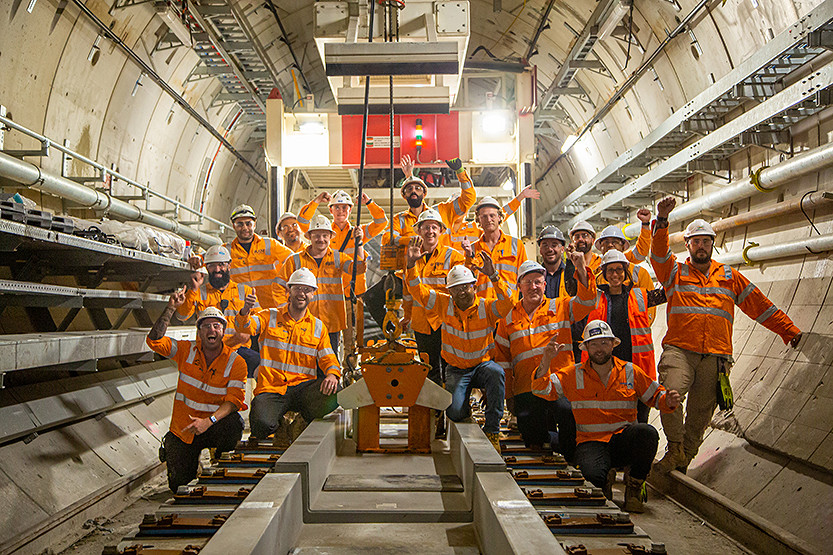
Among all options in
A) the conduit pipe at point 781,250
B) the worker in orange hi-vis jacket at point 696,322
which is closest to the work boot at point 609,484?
the worker in orange hi-vis jacket at point 696,322

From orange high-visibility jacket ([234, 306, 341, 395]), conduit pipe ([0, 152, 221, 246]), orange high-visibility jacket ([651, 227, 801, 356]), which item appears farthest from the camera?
conduit pipe ([0, 152, 221, 246])

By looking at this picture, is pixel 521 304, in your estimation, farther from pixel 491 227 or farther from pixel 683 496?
pixel 683 496

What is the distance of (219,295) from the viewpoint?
6.20m

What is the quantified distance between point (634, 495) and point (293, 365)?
9.05 feet

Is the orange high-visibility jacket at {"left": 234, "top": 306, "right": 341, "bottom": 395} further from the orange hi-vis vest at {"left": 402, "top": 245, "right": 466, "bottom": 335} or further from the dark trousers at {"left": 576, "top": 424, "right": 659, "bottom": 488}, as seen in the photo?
the dark trousers at {"left": 576, "top": 424, "right": 659, "bottom": 488}

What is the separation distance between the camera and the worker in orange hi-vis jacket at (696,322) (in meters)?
5.28

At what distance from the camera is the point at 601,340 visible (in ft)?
15.2

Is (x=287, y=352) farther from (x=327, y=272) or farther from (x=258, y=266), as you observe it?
(x=258, y=266)

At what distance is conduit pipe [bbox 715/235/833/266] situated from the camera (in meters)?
5.27

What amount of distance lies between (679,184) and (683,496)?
404 cm

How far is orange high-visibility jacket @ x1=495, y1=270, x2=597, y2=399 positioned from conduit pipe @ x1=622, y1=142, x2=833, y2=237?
1915mm

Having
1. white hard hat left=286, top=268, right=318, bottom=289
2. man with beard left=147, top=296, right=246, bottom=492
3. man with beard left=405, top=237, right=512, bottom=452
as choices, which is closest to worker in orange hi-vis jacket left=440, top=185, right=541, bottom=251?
man with beard left=405, top=237, right=512, bottom=452

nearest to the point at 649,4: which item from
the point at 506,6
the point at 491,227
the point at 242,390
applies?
the point at 506,6

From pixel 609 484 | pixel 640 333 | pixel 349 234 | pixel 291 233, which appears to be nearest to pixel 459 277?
pixel 640 333
